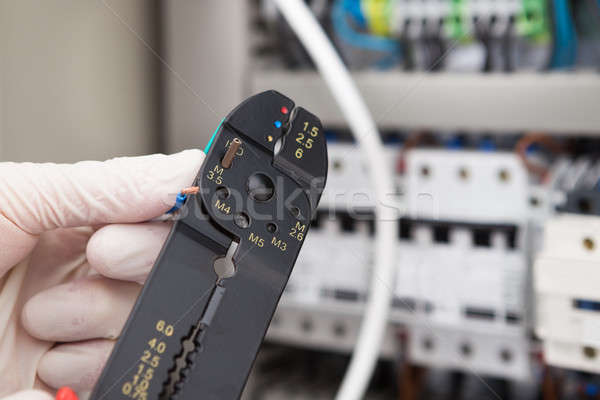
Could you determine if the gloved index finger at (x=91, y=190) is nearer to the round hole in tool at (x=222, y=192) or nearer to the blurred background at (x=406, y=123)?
the round hole in tool at (x=222, y=192)

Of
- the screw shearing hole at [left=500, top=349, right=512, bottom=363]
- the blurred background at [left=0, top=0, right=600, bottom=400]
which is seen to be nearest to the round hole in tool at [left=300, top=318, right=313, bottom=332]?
the blurred background at [left=0, top=0, right=600, bottom=400]

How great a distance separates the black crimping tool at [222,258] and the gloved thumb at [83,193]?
0.08m

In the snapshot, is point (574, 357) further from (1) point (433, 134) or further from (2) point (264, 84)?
(2) point (264, 84)

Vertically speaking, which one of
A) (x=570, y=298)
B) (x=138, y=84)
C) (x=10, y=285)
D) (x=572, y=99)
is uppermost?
(x=572, y=99)

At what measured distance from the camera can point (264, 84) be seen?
95cm

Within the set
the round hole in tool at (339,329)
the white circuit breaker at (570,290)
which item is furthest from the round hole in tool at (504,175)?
the round hole in tool at (339,329)

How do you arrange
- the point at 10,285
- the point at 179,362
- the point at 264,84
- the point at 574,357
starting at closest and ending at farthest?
the point at 179,362
the point at 10,285
the point at 574,357
the point at 264,84

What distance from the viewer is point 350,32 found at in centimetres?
97

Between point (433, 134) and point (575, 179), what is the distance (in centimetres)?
28

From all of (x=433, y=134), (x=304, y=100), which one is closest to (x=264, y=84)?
(x=304, y=100)

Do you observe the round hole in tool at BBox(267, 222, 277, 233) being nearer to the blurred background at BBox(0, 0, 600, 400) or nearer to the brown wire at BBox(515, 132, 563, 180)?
the blurred background at BBox(0, 0, 600, 400)

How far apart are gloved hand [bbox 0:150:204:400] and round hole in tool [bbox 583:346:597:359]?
557 millimetres

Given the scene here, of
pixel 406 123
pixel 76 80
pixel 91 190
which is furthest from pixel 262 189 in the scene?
pixel 76 80

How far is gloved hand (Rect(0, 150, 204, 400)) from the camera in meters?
0.56
